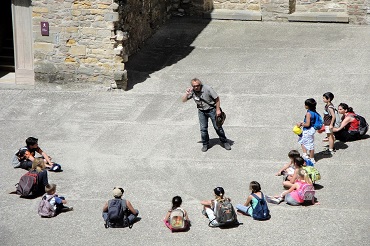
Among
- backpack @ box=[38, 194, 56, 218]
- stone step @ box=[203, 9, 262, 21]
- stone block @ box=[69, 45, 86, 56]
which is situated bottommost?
backpack @ box=[38, 194, 56, 218]

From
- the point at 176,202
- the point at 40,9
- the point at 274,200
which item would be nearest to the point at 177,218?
the point at 176,202

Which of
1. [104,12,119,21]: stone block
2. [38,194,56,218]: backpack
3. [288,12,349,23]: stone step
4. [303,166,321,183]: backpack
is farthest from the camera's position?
[288,12,349,23]: stone step

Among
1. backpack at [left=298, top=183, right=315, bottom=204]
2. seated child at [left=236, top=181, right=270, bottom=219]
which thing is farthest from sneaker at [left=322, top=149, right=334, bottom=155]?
seated child at [left=236, top=181, right=270, bottom=219]

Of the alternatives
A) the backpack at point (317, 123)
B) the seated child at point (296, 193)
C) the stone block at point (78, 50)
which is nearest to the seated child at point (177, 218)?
the seated child at point (296, 193)

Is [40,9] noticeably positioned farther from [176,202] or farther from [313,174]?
[313,174]

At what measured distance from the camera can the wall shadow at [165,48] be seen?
2081 cm

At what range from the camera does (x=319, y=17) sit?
2391 centimetres

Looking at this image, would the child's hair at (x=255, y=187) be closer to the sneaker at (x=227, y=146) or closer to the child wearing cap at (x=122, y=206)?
the child wearing cap at (x=122, y=206)

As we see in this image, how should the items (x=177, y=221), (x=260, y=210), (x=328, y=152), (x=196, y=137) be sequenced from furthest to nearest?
(x=196, y=137) → (x=328, y=152) → (x=260, y=210) → (x=177, y=221)

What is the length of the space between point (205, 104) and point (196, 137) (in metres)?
1.13

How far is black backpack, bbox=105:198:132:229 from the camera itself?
12.9 metres

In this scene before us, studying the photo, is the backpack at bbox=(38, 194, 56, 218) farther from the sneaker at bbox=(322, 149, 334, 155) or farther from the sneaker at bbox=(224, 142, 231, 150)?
the sneaker at bbox=(322, 149, 334, 155)

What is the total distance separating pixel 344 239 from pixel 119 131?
20.3ft

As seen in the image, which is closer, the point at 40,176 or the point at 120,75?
the point at 40,176
